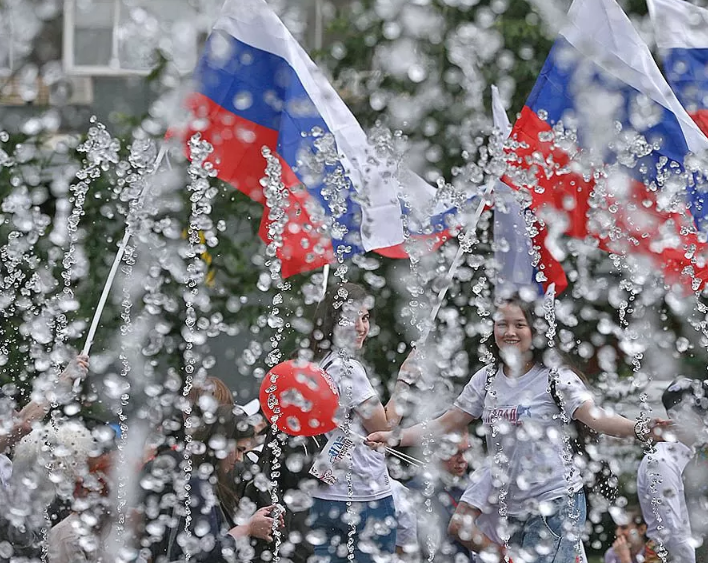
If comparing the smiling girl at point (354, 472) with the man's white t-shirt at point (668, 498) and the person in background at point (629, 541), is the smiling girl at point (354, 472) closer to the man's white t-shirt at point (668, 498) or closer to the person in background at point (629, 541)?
the man's white t-shirt at point (668, 498)

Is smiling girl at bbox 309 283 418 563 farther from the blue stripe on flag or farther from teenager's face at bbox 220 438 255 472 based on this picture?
the blue stripe on flag

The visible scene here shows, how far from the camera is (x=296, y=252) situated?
4.74 meters

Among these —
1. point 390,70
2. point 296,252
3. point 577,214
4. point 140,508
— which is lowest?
point 390,70

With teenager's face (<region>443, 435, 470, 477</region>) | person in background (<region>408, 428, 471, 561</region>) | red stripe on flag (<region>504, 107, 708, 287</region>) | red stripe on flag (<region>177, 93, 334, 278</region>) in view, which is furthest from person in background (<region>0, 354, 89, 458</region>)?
red stripe on flag (<region>504, 107, 708, 287</region>)

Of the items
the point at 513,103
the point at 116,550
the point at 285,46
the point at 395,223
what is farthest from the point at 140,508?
the point at 513,103

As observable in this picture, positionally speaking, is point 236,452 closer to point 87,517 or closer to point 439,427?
point 87,517

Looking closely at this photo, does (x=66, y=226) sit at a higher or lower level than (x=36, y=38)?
higher

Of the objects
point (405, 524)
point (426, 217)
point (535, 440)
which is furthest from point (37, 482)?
point (426, 217)

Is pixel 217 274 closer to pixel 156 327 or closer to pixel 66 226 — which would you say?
pixel 156 327

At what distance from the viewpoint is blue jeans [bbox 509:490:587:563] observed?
12.9ft

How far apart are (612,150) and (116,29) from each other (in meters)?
8.08

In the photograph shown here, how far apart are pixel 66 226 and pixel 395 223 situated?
11.1ft

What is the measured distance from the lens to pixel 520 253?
16.0ft

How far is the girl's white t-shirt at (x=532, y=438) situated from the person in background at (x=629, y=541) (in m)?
1.34
